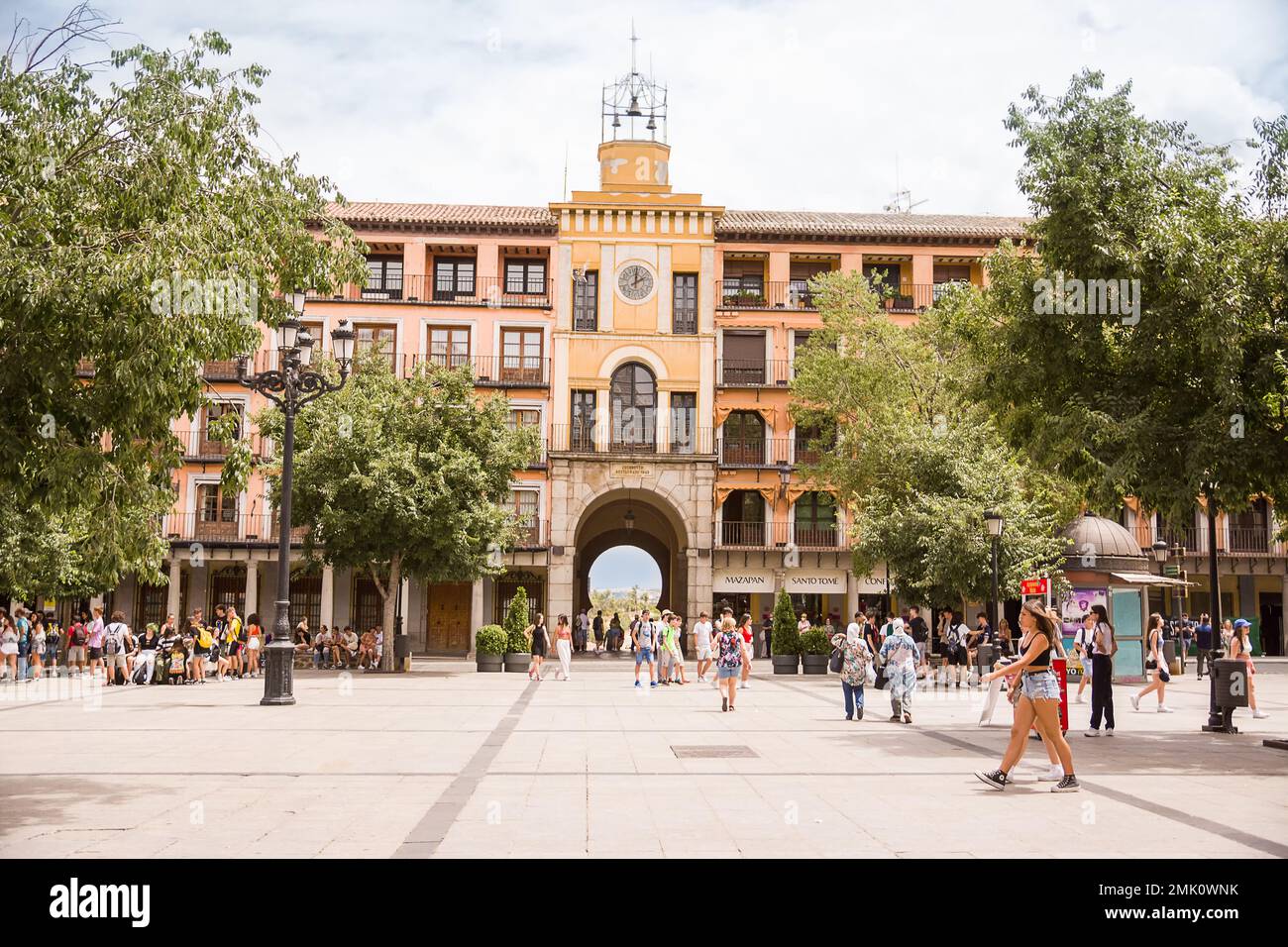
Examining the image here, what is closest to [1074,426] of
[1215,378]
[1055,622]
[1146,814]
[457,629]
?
[1215,378]

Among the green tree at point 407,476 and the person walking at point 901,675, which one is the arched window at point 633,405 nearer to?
the green tree at point 407,476

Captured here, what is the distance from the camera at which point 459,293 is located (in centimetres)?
4331

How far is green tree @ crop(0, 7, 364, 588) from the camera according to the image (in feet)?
25.3

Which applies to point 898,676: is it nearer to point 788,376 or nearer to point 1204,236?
point 1204,236

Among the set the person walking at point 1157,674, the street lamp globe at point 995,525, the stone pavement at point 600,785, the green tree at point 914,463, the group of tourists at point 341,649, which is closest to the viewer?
the stone pavement at point 600,785

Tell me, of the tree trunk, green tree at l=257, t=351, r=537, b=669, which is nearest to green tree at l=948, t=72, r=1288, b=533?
green tree at l=257, t=351, r=537, b=669

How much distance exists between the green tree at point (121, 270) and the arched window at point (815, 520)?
3443 centimetres

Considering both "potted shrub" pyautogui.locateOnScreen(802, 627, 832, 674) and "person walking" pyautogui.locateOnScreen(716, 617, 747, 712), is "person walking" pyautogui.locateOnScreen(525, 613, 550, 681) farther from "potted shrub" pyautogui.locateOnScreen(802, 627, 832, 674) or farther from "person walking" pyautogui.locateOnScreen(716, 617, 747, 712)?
"person walking" pyautogui.locateOnScreen(716, 617, 747, 712)

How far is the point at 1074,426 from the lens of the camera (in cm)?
1331

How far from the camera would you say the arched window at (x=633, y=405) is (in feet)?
134

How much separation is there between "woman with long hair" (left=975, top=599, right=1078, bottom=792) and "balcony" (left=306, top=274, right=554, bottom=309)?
33.6 metres

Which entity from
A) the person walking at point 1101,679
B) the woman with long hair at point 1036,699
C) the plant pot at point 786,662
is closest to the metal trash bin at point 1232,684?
the person walking at point 1101,679

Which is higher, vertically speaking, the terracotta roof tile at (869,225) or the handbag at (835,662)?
the terracotta roof tile at (869,225)

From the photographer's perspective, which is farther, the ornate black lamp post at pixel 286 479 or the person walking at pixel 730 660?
the ornate black lamp post at pixel 286 479
